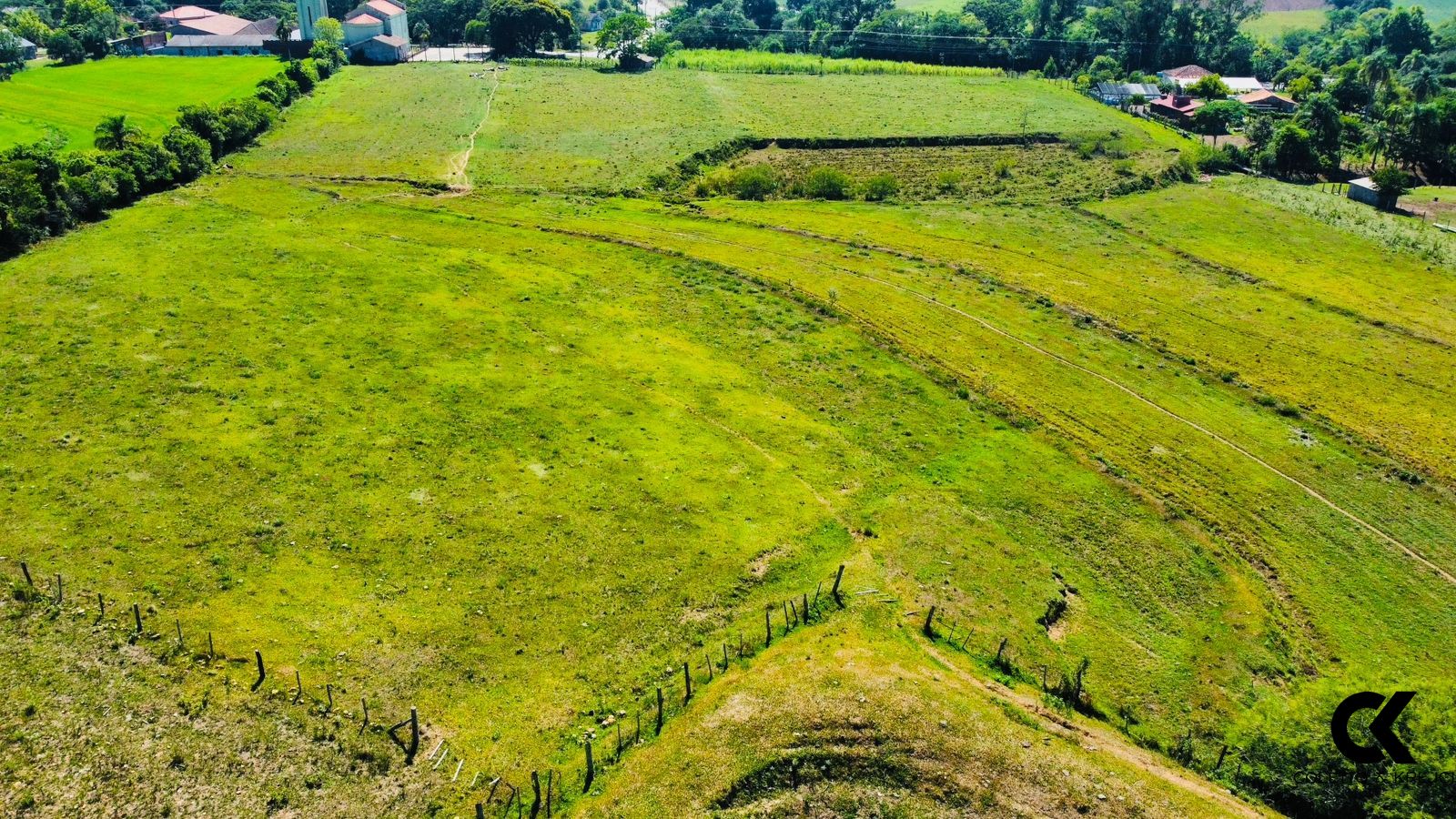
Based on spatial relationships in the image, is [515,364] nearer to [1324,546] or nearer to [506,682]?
[506,682]

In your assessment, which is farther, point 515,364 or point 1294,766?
point 515,364

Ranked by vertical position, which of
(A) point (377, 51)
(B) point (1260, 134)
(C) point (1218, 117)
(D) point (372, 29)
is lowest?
(B) point (1260, 134)

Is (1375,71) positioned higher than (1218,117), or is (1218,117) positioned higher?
(1375,71)

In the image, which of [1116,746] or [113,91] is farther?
[113,91]

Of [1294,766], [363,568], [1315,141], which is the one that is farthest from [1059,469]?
[1315,141]

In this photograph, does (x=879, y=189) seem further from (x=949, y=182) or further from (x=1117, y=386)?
(x=1117, y=386)

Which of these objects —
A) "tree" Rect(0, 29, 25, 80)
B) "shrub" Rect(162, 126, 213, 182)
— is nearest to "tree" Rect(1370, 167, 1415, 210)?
"shrub" Rect(162, 126, 213, 182)

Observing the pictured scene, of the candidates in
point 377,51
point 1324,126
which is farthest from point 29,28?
point 1324,126
